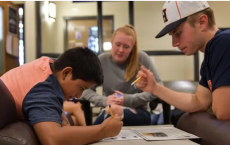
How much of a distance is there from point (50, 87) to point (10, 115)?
17cm

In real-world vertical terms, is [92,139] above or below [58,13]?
below

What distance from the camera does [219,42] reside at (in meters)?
1.04

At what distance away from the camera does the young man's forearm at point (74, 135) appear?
0.83 metres

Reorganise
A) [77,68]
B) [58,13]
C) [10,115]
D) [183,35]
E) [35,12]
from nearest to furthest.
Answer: [10,115] < [77,68] < [183,35] < [35,12] < [58,13]

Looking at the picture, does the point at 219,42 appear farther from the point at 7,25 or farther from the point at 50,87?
the point at 7,25

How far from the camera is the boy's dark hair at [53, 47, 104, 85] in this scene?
99cm

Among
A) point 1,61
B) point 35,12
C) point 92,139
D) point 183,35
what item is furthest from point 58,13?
point 92,139

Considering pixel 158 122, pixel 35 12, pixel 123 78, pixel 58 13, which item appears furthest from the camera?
pixel 58 13

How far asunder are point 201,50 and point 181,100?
0.31 meters

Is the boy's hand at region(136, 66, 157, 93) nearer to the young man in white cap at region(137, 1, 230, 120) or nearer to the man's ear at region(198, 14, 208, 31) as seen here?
the young man in white cap at region(137, 1, 230, 120)

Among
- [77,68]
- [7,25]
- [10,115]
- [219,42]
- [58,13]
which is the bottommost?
[10,115]

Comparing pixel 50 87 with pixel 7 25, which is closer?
pixel 50 87

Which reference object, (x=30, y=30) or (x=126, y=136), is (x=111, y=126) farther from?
(x=30, y=30)

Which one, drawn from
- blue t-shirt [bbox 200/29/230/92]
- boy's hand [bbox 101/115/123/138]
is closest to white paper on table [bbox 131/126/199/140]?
boy's hand [bbox 101/115/123/138]
